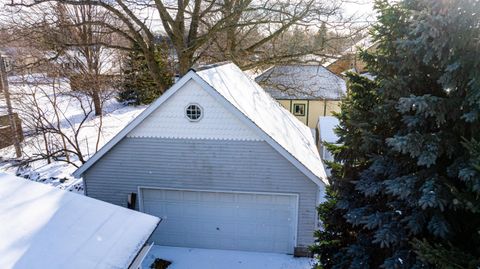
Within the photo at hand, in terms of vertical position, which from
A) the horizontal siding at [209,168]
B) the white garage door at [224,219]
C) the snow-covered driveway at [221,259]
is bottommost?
the snow-covered driveway at [221,259]

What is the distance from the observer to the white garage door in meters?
9.48

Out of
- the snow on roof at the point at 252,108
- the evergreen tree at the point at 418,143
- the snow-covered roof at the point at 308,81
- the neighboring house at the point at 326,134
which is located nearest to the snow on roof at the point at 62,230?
the snow on roof at the point at 252,108

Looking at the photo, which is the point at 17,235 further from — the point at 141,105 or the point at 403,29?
the point at 141,105

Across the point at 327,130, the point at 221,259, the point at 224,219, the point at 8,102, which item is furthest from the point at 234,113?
the point at 8,102

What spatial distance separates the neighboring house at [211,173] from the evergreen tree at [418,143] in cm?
271

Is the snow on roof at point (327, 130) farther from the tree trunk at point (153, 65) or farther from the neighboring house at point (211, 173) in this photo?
the tree trunk at point (153, 65)

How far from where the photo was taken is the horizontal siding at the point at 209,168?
893 cm

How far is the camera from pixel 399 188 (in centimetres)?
480

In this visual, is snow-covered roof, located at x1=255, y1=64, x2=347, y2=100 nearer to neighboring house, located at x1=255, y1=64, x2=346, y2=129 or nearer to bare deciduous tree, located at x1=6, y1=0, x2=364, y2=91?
neighboring house, located at x1=255, y1=64, x2=346, y2=129

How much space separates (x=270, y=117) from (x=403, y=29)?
5.92 meters

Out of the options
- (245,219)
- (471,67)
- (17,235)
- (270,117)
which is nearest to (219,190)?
(245,219)

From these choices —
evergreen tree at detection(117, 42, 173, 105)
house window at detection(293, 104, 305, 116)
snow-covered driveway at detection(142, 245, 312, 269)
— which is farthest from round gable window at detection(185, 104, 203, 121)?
house window at detection(293, 104, 305, 116)

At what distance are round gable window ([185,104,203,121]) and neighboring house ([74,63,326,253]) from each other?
0.03 meters

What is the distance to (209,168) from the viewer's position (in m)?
9.16
